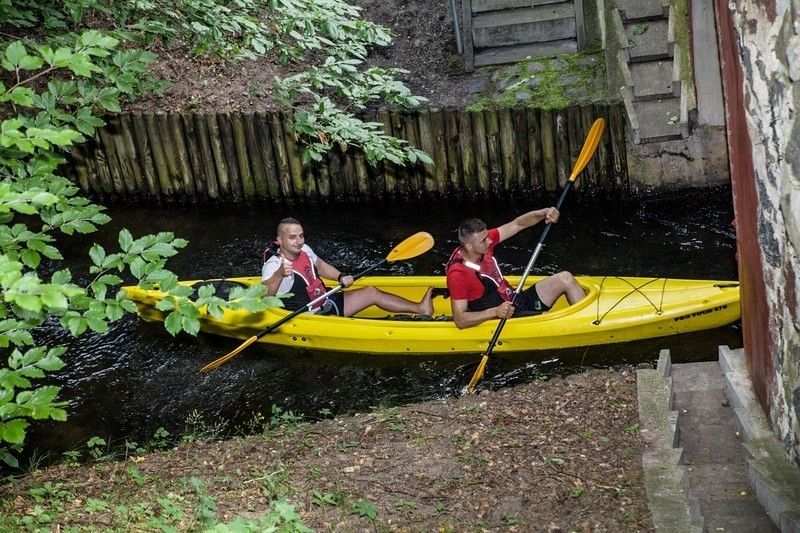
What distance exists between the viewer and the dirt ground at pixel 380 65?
12789 mm

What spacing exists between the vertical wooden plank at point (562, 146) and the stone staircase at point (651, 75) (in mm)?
809

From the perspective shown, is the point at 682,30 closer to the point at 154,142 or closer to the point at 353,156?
the point at 353,156

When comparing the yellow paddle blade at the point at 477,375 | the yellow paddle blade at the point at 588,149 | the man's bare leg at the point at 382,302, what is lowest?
the yellow paddle blade at the point at 477,375

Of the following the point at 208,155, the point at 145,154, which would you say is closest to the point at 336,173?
the point at 208,155

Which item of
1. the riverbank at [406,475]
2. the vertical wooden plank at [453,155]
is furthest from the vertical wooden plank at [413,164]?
the riverbank at [406,475]

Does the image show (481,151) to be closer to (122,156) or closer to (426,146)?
(426,146)

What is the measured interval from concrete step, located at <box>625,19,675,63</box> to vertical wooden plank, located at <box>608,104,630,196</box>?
0.63 metres

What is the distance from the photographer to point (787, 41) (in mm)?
3914

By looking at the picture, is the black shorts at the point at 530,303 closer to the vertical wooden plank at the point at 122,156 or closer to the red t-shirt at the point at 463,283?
the red t-shirt at the point at 463,283

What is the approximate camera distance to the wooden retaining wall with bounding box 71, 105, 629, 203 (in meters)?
11.6

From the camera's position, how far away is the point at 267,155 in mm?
12273

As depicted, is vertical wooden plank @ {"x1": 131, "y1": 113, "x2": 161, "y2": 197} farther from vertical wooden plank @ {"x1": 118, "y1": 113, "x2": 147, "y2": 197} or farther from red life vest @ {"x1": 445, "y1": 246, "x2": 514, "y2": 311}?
red life vest @ {"x1": 445, "y1": 246, "x2": 514, "y2": 311}

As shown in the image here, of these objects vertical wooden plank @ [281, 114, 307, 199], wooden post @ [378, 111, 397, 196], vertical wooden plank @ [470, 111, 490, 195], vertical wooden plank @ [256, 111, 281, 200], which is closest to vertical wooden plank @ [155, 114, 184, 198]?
vertical wooden plank @ [256, 111, 281, 200]

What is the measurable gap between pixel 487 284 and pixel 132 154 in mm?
5837
